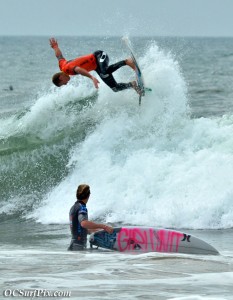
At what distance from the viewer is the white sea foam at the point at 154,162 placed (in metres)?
12.4

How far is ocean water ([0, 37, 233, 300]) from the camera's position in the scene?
8.11 m

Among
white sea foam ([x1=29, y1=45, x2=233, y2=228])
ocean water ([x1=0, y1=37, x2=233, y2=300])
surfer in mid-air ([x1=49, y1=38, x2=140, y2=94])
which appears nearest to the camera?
ocean water ([x1=0, y1=37, x2=233, y2=300])

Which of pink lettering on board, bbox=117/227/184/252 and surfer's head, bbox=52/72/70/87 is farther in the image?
surfer's head, bbox=52/72/70/87

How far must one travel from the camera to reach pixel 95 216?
41.8ft

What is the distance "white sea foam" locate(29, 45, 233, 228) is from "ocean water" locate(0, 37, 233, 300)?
2 centimetres

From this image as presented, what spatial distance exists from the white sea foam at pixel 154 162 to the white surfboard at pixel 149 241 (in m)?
2.68

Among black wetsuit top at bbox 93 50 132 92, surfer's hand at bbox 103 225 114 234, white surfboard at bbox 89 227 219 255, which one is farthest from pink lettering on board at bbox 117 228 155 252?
black wetsuit top at bbox 93 50 132 92

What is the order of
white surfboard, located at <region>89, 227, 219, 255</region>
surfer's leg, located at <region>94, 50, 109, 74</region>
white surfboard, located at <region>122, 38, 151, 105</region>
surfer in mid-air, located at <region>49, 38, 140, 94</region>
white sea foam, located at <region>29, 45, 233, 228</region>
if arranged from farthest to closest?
white surfboard, located at <region>122, 38, 151, 105</region> < surfer's leg, located at <region>94, 50, 109, 74</region> < white sea foam, located at <region>29, 45, 233, 228</region> < surfer in mid-air, located at <region>49, 38, 140, 94</region> < white surfboard, located at <region>89, 227, 219, 255</region>

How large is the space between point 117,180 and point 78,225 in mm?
4458

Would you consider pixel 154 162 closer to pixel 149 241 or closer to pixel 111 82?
pixel 111 82

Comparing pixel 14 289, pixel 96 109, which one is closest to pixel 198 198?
pixel 96 109

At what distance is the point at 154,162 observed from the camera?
1395cm

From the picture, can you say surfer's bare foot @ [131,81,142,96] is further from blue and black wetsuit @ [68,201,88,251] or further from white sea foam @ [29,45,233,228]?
blue and black wetsuit @ [68,201,88,251]

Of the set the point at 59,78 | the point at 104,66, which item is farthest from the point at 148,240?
the point at 104,66
